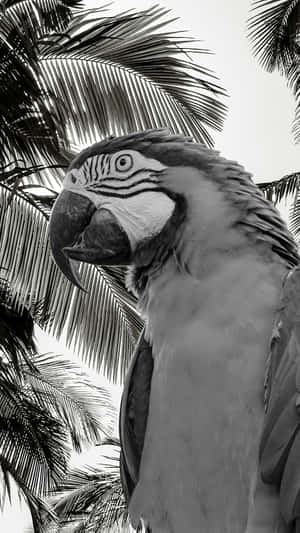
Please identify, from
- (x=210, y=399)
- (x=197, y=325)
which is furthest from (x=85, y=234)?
(x=210, y=399)

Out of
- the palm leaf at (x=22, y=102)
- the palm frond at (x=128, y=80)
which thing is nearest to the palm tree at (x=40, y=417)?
the palm leaf at (x=22, y=102)

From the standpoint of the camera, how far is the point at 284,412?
4.40 feet

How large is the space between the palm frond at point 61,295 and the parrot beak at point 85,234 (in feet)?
12.2

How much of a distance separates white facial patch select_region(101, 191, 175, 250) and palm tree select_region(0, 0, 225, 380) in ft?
11.8

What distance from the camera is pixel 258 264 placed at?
1.51m

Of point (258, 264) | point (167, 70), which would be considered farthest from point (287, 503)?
point (167, 70)

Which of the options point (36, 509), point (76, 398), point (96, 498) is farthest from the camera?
point (76, 398)

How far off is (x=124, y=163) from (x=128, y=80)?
4.17 meters

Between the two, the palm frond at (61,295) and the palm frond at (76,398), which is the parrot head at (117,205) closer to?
the palm frond at (61,295)

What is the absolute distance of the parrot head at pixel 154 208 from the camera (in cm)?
155

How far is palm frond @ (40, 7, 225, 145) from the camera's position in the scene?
5422mm

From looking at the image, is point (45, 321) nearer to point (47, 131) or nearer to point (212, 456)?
point (47, 131)

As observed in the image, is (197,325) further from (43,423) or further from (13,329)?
(43,423)

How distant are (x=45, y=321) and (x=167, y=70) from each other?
6.95ft
